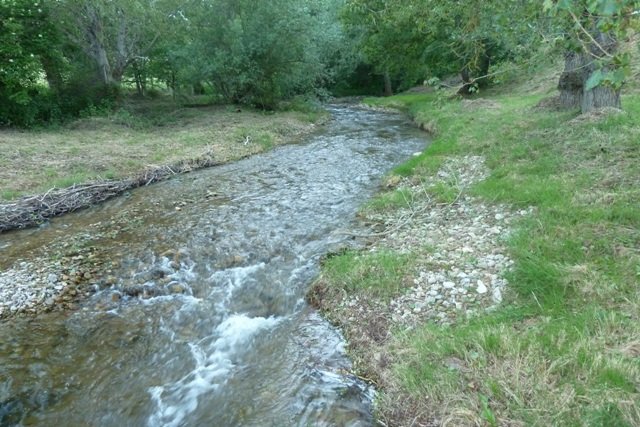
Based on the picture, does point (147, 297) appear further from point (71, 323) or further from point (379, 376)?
point (379, 376)

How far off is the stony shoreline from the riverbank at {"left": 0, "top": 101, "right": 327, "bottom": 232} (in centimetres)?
845

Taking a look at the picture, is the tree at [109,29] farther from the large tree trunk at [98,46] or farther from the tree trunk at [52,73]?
the tree trunk at [52,73]

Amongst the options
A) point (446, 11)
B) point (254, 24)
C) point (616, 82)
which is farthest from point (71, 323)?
point (254, 24)

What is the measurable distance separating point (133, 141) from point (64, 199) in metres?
7.31

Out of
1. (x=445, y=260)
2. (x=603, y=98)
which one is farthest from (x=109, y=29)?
(x=445, y=260)

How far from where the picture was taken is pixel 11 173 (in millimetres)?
12742

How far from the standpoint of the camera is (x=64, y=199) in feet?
37.0

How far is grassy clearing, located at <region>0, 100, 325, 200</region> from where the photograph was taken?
1320 cm

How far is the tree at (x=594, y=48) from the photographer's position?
270cm

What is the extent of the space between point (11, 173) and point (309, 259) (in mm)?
10432

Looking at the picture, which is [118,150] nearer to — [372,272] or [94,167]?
[94,167]

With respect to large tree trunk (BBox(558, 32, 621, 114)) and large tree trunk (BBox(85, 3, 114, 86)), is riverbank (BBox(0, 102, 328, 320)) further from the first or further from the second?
large tree trunk (BBox(558, 32, 621, 114))

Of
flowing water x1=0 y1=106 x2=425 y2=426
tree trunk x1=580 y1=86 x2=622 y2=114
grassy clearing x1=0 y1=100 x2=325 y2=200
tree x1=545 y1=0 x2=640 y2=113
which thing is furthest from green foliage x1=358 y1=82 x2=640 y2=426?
grassy clearing x1=0 y1=100 x2=325 y2=200

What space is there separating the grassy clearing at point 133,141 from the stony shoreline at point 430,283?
9.90 meters
